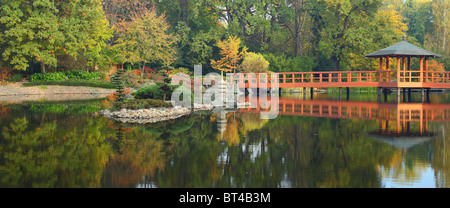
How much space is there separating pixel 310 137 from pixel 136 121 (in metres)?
6.40

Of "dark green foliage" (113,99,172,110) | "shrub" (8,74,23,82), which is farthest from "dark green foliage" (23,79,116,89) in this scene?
"dark green foliage" (113,99,172,110)

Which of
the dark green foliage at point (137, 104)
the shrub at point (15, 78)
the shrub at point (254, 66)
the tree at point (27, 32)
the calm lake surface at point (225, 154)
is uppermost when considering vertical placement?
the tree at point (27, 32)

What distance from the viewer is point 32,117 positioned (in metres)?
15.6

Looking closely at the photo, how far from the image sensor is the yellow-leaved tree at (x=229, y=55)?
125ft

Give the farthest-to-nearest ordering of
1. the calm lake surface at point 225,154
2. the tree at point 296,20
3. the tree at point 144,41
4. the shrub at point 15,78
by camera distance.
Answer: the tree at point 296,20, the tree at point 144,41, the shrub at point 15,78, the calm lake surface at point 225,154

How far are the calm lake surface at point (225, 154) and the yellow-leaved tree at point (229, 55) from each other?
24.1m

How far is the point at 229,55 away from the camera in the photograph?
38.8m

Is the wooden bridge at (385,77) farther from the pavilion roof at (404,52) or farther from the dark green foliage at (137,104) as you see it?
the dark green foliage at (137,104)

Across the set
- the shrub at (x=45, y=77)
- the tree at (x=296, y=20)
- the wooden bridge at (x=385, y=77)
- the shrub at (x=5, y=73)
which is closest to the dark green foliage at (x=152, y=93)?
the wooden bridge at (x=385, y=77)

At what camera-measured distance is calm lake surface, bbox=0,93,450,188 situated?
6641 mm

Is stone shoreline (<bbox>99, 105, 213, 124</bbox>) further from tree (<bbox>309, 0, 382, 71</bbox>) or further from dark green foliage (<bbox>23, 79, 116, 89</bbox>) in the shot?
tree (<bbox>309, 0, 382, 71</bbox>)

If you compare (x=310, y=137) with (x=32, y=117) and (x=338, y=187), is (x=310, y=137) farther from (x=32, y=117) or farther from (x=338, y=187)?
(x=32, y=117)

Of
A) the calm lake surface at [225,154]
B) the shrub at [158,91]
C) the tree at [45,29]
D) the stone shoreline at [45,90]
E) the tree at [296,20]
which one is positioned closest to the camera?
the calm lake surface at [225,154]

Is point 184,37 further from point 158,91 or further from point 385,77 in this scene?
point 158,91
